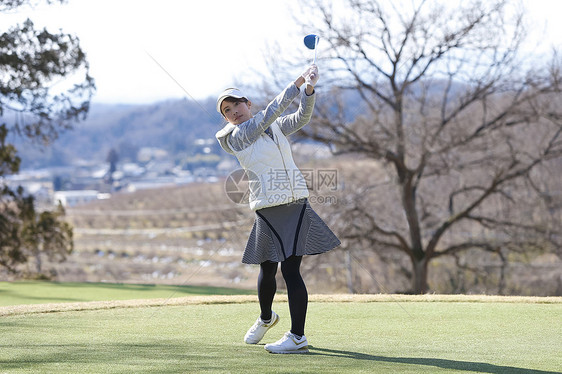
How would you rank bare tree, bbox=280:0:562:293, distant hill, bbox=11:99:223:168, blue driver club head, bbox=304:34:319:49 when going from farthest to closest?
distant hill, bbox=11:99:223:168 → bare tree, bbox=280:0:562:293 → blue driver club head, bbox=304:34:319:49

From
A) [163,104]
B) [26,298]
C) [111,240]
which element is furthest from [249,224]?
[163,104]

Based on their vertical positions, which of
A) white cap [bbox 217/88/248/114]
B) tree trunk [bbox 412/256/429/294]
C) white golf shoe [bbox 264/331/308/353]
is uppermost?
white cap [bbox 217/88/248/114]

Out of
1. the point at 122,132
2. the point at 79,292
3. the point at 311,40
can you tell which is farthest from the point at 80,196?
the point at 311,40

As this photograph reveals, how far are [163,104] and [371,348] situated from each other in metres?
49.5

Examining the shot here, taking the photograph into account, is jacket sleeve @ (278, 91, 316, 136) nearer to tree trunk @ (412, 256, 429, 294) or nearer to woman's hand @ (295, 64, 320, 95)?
woman's hand @ (295, 64, 320, 95)

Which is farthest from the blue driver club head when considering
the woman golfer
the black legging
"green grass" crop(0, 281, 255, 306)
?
"green grass" crop(0, 281, 255, 306)

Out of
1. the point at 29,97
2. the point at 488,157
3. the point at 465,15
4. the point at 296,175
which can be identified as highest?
the point at 465,15

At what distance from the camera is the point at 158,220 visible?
43.8 meters

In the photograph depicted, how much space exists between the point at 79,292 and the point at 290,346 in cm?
518

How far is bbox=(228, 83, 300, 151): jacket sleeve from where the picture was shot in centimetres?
414

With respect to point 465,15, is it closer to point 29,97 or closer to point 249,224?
point 249,224

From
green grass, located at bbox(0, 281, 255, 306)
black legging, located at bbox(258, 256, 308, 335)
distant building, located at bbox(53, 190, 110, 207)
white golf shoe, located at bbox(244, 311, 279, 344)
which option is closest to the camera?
black legging, located at bbox(258, 256, 308, 335)

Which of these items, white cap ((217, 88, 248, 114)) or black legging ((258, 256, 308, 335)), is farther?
white cap ((217, 88, 248, 114))

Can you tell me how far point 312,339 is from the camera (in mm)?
4703
